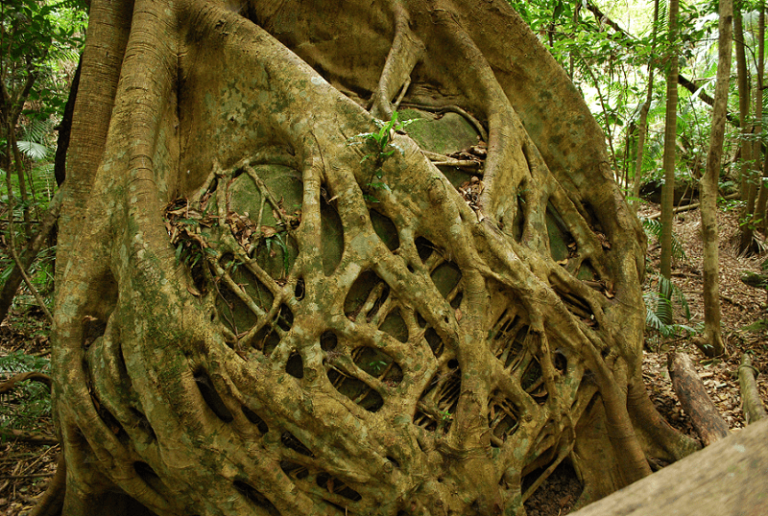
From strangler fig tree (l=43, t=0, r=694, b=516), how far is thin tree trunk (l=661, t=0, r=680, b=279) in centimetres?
202

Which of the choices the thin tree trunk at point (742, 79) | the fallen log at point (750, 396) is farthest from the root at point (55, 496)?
the thin tree trunk at point (742, 79)

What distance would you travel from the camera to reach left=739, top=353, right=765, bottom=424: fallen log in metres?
3.68

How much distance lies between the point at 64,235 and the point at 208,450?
1905 mm

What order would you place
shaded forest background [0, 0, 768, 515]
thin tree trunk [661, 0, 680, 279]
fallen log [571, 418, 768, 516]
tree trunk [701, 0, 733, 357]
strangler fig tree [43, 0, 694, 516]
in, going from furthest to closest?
1. thin tree trunk [661, 0, 680, 279]
2. tree trunk [701, 0, 733, 357]
3. shaded forest background [0, 0, 768, 515]
4. strangler fig tree [43, 0, 694, 516]
5. fallen log [571, 418, 768, 516]

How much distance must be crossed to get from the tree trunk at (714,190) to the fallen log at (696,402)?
1.34 m

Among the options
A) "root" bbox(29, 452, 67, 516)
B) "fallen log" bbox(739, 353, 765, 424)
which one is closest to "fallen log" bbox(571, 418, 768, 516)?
"fallen log" bbox(739, 353, 765, 424)

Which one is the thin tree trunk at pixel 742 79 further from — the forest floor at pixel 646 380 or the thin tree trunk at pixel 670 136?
the thin tree trunk at pixel 670 136

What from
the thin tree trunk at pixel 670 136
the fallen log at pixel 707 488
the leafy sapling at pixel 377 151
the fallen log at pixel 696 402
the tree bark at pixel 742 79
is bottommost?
the fallen log at pixel 696 402

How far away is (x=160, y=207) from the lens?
9.71 ft

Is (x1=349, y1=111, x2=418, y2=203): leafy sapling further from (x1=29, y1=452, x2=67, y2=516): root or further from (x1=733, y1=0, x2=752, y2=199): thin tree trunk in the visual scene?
(x1=733, y1=0, x2=752, y2=199): thin tree trunk

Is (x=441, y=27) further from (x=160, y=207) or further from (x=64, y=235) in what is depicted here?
(x=64, y=235)

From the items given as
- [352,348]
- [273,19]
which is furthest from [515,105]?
[352,348]

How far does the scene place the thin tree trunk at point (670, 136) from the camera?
16.6 feet

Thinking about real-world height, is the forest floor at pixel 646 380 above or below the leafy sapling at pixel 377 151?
below
